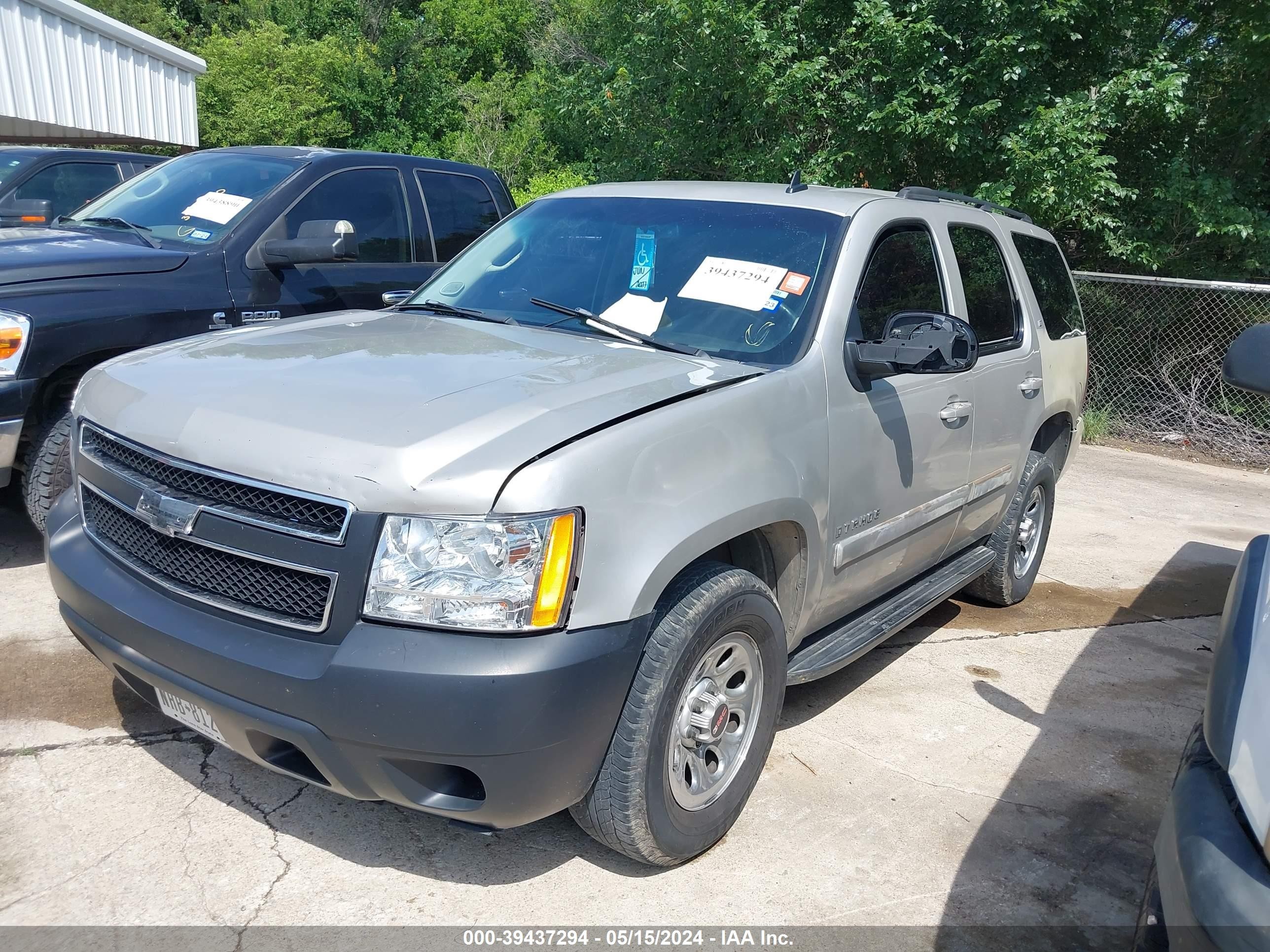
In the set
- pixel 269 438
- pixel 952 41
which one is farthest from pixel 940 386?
pixel 952 41

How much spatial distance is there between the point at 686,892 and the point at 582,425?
137 cm

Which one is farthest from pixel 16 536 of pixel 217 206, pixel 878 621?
pixel 878 621

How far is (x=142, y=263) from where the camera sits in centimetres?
496

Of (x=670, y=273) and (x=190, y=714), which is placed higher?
(x=670, y=273)

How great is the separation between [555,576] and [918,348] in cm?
159

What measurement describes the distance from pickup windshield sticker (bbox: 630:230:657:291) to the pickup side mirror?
773 mm

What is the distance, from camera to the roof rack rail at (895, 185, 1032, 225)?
4406 millimetres

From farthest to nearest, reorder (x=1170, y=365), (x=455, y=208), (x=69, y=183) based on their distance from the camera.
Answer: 1. (x=1170, y=365)
2. (x=69, y=183)
3. (x=455, y=208)

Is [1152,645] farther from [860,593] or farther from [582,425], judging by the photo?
[582,425]

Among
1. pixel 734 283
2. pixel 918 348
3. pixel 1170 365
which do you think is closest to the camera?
pixel 918 348

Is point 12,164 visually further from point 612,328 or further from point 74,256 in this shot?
point 612,328

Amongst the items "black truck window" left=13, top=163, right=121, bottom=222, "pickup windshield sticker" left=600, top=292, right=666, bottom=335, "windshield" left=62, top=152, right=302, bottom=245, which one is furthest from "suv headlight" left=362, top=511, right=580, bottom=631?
→ "black truck window" left=13, top=163, right=121, bottom=222

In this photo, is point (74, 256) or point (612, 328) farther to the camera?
point (74, 256)

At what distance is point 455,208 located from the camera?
22.1ft
